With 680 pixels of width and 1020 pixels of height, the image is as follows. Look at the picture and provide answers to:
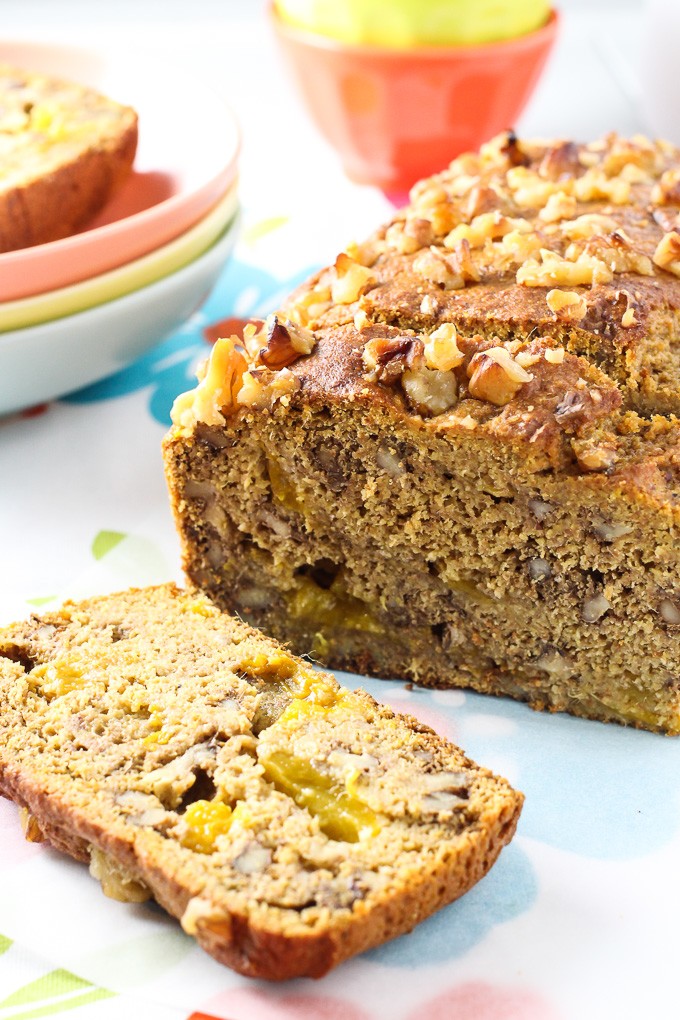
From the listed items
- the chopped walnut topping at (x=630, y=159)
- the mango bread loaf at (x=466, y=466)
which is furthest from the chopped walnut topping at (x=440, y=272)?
the chopped walnut topping at (x=630, y=159)

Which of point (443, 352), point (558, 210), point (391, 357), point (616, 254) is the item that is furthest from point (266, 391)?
point (558, 210)

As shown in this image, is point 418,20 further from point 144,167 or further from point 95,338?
point 95,338

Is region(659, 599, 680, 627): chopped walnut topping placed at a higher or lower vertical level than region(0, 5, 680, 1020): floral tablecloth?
higher

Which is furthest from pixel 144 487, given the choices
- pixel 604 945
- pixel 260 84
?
pixel 260 84

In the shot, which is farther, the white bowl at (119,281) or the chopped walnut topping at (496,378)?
the white bowl at (119,281)

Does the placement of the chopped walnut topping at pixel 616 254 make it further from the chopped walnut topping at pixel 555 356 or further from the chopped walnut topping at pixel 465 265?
the chopped walnut topping at pixel 555 356

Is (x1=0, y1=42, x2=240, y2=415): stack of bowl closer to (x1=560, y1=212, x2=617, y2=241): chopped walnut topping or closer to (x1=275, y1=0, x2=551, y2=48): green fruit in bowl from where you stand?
(x1=275, y1=0, x2=551, y2=48): green fruit in bowl

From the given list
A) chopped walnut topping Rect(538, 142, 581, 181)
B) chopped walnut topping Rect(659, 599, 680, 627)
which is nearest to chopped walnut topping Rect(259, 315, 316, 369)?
chopped walnut topping Rect(659, 599, 680, 627)
